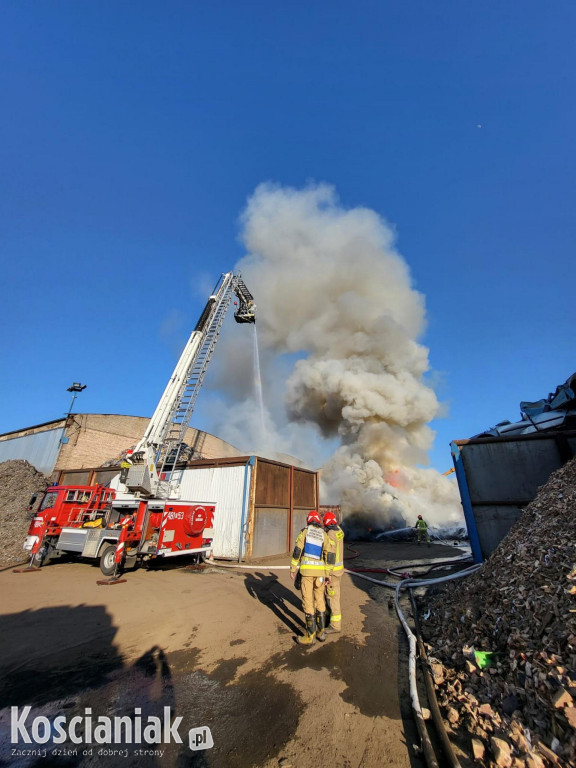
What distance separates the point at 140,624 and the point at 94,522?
18.6 ft

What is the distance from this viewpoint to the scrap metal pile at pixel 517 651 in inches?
91.0

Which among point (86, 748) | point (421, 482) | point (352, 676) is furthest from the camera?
point (421, 482)

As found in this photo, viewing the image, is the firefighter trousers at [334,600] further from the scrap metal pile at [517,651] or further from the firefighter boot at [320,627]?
the scrap metal pile at [517,651]

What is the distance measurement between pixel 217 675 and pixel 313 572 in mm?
1569

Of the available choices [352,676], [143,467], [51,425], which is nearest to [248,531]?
[143,467]

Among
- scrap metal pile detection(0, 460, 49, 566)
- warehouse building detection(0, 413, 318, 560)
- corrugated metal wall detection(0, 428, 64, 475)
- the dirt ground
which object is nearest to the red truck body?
warehouse building detection(0, 413, 318, 560)

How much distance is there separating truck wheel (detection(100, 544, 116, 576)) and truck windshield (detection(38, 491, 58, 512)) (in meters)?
3.29

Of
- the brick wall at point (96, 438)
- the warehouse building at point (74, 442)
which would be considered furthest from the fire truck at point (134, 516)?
the brick wall at point (96, 438)

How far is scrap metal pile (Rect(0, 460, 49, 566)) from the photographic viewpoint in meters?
11.8

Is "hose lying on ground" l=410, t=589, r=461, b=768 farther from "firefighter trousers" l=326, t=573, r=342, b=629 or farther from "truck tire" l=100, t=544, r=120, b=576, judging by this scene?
"truck tire" l=100, t=544, r=120, b=576

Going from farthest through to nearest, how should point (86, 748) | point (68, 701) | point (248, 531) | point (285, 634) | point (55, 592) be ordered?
point (248, 531), point (55, 592), point (285, 634), point (68, 701), point (86, 748)

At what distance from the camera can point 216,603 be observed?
6.23 meters

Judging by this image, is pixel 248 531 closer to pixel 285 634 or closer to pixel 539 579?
pixel 285 634

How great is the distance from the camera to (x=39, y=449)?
21156mm
